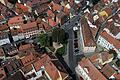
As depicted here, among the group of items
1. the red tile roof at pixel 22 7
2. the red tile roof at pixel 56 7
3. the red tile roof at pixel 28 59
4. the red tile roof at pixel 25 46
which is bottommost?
the red tile roof at pixel 28 59

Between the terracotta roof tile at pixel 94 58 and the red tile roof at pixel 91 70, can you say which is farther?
the terracotta roof tile at pixel 94 58

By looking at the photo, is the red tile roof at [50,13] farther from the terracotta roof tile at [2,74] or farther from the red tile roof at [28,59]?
the terracotta roof tile at [2,74]

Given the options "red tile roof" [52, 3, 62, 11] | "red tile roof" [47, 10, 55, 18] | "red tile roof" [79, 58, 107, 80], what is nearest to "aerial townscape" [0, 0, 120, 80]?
"red tile roof" [79, 58, 107, 80]

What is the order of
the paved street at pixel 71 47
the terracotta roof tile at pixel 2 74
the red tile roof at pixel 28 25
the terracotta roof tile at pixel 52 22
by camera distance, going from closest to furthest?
the terracotta roof tile at pixel 2 74 → the paved street at pixel 71 47 → the red tile roof at pixel 28 25 → the terracotta roof tile at pixel 52 22

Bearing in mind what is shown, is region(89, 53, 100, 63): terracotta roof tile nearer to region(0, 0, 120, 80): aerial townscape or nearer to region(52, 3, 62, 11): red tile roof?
region(0, 0, 120, 80): aerial townscape

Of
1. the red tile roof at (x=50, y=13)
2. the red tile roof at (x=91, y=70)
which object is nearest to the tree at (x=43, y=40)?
the red tile roof at (x=91, y=70)

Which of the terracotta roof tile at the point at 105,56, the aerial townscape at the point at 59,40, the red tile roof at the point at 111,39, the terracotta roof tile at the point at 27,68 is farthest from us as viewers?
the red tile roof at the point at 111,39

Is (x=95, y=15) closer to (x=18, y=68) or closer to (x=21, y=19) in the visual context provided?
(x=21, y=19)
